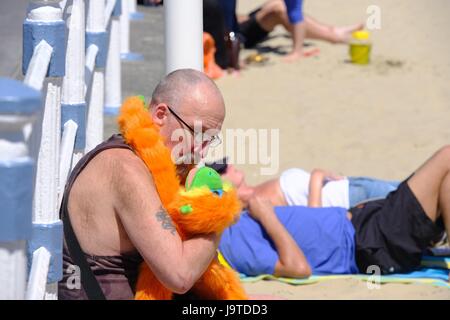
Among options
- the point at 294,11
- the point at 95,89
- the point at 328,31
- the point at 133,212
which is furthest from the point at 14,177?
the point at 328,31

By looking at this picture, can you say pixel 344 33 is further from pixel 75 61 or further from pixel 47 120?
pixel 47 120

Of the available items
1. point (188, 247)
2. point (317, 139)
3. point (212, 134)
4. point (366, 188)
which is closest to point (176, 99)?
point (212, 134)

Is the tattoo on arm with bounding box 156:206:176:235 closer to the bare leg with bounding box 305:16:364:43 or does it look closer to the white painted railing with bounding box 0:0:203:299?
the white painted railing with bounding box 0:0:203:299

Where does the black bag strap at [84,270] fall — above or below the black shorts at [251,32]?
above

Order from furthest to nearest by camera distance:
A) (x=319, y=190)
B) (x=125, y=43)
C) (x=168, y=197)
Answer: (x=125, y=43) < (x=319, y=190) < (x=168, y=197)

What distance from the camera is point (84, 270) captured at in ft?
9.66

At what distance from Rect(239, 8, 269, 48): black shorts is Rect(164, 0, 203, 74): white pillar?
5816 mm

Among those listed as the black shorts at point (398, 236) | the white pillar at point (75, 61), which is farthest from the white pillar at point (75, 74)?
the black shorts at point (398, 236)

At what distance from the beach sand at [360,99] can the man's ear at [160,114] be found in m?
3.24

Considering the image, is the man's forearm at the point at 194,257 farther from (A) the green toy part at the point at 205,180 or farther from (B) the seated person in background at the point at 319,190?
(B) the seated person in background at the point at 319,190

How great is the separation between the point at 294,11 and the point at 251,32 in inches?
23.5

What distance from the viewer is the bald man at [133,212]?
2773 mm

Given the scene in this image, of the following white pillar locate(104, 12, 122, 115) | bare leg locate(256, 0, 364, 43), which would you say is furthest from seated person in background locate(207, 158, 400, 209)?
bare leg locate(256, 0, 364, 43)
